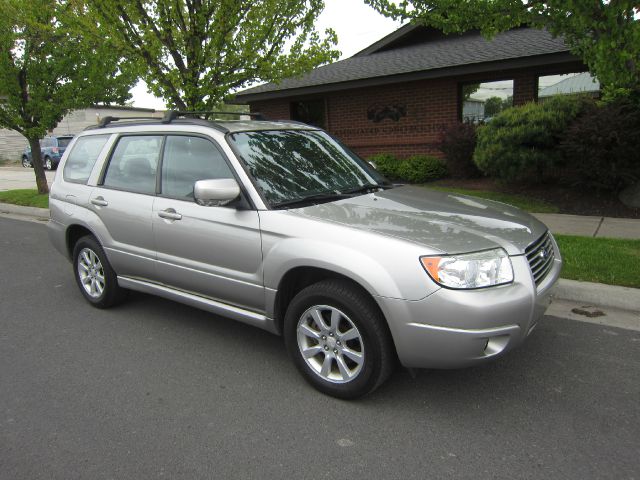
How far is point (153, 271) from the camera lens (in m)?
4.36

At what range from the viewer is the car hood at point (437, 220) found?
305 cm

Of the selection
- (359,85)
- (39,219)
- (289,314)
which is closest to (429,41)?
(359,85)

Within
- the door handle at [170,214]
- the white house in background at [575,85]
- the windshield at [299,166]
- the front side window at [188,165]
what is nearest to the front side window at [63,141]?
the white house in background at [575,85]

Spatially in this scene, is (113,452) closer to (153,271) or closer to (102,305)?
(153,271)

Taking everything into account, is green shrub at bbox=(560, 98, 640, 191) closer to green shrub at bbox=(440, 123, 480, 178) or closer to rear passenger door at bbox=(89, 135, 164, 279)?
green shrub at bbox=(440, 123, 480, 178)

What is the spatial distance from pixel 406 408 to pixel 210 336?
1903mm

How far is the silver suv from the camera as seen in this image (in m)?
2.90

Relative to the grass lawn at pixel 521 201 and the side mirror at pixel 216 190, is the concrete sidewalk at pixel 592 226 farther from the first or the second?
the side mirror at pixel 216 190

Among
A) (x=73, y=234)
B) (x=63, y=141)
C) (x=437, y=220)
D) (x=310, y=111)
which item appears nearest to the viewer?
(x=437, y=220)

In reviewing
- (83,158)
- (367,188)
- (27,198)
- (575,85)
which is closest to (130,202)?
(83,158)

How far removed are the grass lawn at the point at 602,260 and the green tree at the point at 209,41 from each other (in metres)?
4.41

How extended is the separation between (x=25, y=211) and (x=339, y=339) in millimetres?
10999

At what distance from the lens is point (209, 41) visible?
7.38 metres

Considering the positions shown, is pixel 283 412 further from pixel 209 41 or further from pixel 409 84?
pixel 409 84
